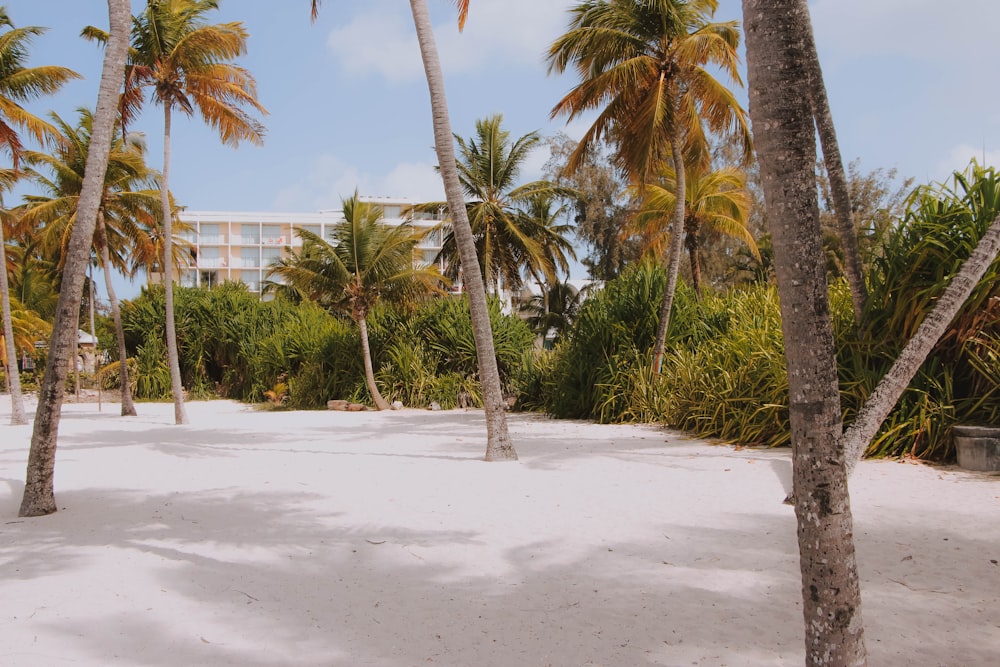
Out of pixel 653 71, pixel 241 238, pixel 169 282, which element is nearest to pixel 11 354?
pixel 169 282

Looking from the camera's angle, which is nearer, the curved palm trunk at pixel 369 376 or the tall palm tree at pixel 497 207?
the curved palm trunk at pixel 369 376

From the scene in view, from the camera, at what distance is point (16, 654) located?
3.07 m

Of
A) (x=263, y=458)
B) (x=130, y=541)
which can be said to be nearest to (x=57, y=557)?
(x=130, y=541)

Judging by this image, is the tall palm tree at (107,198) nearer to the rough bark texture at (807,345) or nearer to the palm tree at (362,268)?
the palm tree at (362,268)

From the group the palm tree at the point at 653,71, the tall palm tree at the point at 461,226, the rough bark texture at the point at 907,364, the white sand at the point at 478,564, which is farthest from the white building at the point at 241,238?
the rough bark texture at the point at 907,364

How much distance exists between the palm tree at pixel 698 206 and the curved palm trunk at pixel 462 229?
29.8 feet

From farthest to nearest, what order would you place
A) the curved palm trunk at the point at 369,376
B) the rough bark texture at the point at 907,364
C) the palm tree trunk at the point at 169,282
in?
the curved palm trunk at the point at 369,376 < the palm tree trunk at the point at 169,282 < the rough bark texture at the point at 907,364

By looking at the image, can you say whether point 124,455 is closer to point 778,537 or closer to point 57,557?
point 57,557

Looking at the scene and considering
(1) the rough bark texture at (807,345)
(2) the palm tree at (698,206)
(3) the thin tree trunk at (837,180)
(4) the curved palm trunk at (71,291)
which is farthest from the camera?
(2) the palm tree at (698,206)

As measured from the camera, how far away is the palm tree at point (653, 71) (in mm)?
12680

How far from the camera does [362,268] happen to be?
18875 millimetres

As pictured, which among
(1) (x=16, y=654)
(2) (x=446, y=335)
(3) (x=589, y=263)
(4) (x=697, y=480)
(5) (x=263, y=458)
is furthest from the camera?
(3) (x=589, y=263)

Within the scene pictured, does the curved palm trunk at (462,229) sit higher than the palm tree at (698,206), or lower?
lower

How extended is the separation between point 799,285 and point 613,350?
1070 cm
